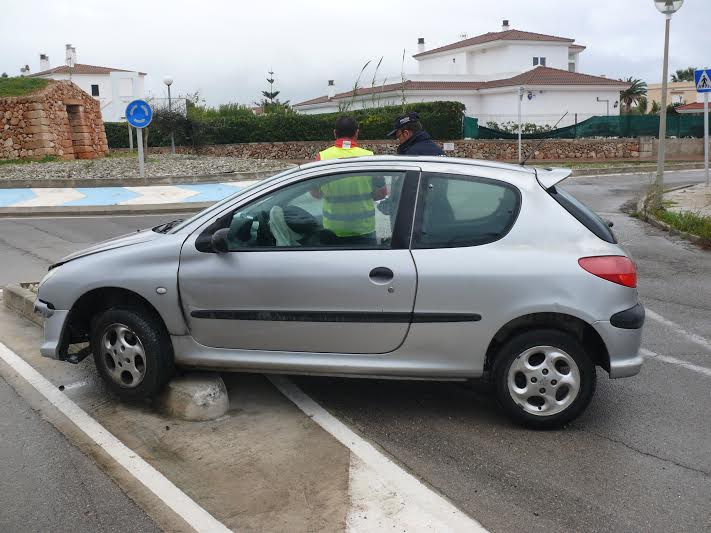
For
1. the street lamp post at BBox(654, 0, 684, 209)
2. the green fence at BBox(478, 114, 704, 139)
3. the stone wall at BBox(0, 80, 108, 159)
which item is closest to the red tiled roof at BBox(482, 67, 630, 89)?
the green fence at BBox(478, 114, 704, 139)

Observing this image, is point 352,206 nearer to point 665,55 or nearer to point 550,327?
point 550,327

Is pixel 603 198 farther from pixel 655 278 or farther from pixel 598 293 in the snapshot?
pixel 598 293

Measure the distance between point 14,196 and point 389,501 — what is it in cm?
1783

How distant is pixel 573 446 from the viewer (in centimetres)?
459

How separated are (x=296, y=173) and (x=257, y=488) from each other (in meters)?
2.01

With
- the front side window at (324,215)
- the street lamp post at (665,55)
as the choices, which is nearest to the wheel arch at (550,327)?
the front side window at (324,215)

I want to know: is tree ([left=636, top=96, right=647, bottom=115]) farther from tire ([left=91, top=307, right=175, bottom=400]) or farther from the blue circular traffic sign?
tire ([left=91, top=307, right=175, bottom=400])

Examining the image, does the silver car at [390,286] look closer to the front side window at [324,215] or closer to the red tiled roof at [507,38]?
the front side window at [324,215]

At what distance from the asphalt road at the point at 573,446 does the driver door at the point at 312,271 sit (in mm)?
634

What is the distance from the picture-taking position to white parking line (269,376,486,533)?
12.0 feet

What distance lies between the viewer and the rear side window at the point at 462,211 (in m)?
4.74

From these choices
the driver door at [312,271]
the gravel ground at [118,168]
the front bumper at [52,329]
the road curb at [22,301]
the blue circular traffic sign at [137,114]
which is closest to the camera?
the driver door at [312,271]

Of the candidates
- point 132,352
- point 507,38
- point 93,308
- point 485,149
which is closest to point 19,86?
point 485,149

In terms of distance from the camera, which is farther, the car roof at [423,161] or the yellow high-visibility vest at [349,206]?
the car roof at [423,161]
